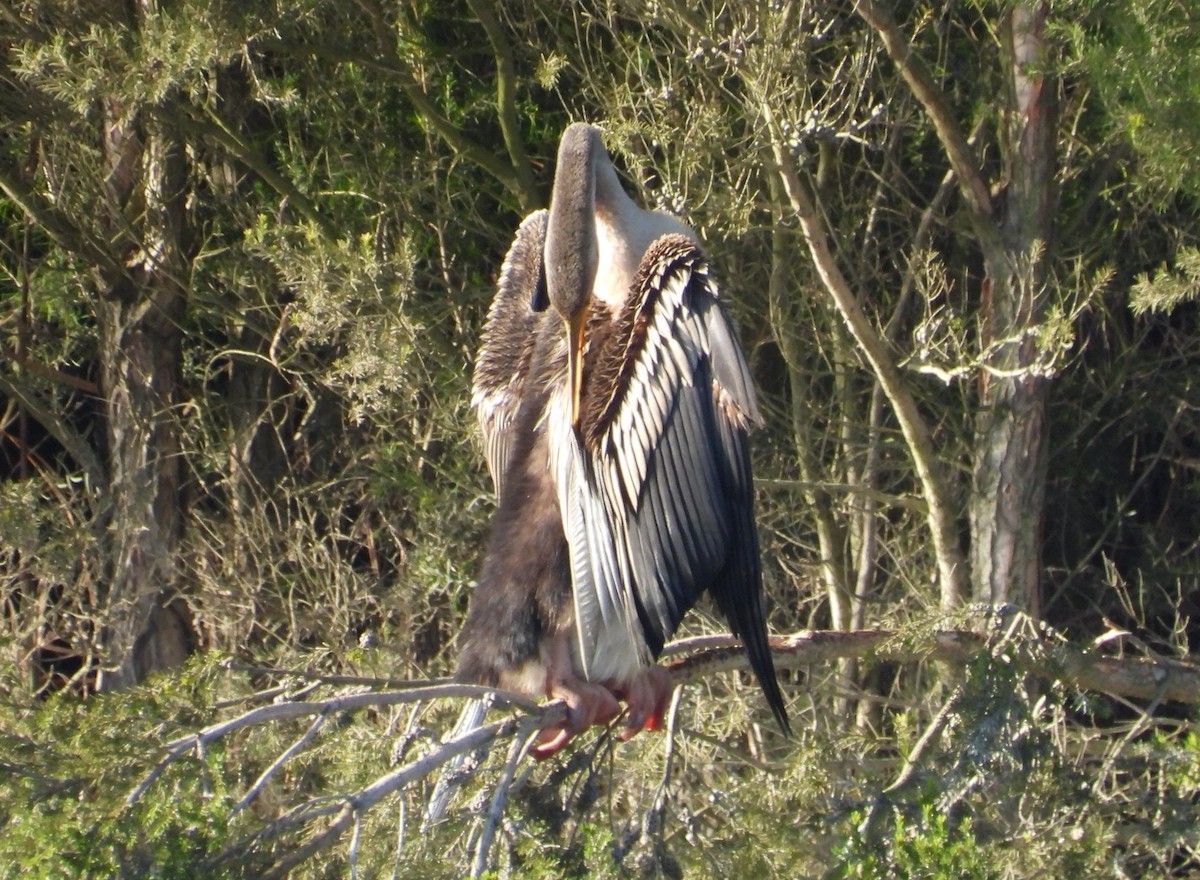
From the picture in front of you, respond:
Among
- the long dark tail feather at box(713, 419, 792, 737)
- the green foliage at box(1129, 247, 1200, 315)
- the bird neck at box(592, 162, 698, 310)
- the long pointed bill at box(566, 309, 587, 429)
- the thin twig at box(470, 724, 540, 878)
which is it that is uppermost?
the bird neck at box(592, 162, 698, 310)

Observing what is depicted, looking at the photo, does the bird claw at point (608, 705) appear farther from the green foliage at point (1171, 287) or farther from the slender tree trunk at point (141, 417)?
the slender tree trunk at point (141, 417)

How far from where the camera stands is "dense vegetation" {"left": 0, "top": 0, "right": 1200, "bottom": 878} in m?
3.26

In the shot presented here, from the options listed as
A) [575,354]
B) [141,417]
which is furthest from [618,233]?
Answer: [141,417]

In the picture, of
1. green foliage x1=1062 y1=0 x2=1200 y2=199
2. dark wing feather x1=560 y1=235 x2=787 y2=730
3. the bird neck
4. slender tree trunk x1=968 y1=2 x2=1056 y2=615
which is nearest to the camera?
green foliage x1=1062 y1=0 x2=1200 y2=199

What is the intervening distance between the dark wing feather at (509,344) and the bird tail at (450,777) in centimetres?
91

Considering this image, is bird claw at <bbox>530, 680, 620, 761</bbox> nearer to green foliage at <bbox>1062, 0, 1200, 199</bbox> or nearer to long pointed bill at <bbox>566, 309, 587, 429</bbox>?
long pointed bill at <bbox>566, 309, 587, 429</bbox>

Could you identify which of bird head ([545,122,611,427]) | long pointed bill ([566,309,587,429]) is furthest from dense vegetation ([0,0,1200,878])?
long pointed bill ([566,309,587,429])

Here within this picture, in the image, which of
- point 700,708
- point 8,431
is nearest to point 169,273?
point 8,431

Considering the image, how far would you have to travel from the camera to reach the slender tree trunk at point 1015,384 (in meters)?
4.48

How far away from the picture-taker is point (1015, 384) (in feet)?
14.8

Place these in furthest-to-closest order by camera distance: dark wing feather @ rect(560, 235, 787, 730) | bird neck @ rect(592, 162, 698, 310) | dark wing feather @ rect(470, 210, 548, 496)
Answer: dark wing feather @ rect(470, 210, 548, 496) < bird neck @ rect(592, 162, 698, 310) < dark wing feather @ rect(560, 235, 787, 730)

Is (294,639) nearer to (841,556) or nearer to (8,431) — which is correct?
(8,431)

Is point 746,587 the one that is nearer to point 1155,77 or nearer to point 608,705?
point 608,705

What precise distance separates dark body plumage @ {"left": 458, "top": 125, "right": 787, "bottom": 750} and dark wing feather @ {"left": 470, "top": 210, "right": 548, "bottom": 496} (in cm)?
40
